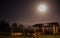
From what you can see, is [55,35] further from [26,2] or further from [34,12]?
[26,2]

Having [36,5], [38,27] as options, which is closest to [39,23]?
[38,27]

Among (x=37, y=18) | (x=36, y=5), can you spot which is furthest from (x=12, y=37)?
(x=36, y=5)

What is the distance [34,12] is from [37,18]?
0.13 metres

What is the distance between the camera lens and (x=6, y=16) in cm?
260

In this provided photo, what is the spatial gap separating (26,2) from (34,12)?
0.25m

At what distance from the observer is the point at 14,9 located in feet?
8.65

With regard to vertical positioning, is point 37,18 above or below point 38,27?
above

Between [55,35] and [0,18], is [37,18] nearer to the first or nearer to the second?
[55,35]

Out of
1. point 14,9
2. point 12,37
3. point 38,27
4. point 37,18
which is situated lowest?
point 12,37

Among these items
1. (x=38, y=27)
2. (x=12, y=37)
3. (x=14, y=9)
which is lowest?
(x=12, y=37)

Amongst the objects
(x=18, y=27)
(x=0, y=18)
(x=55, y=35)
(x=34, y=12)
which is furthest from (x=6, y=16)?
(x=55, y=35)

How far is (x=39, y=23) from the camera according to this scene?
100 inches

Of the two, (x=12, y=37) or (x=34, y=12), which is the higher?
(x=34, y=12)

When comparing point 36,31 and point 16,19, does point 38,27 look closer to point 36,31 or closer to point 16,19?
point 36,31
